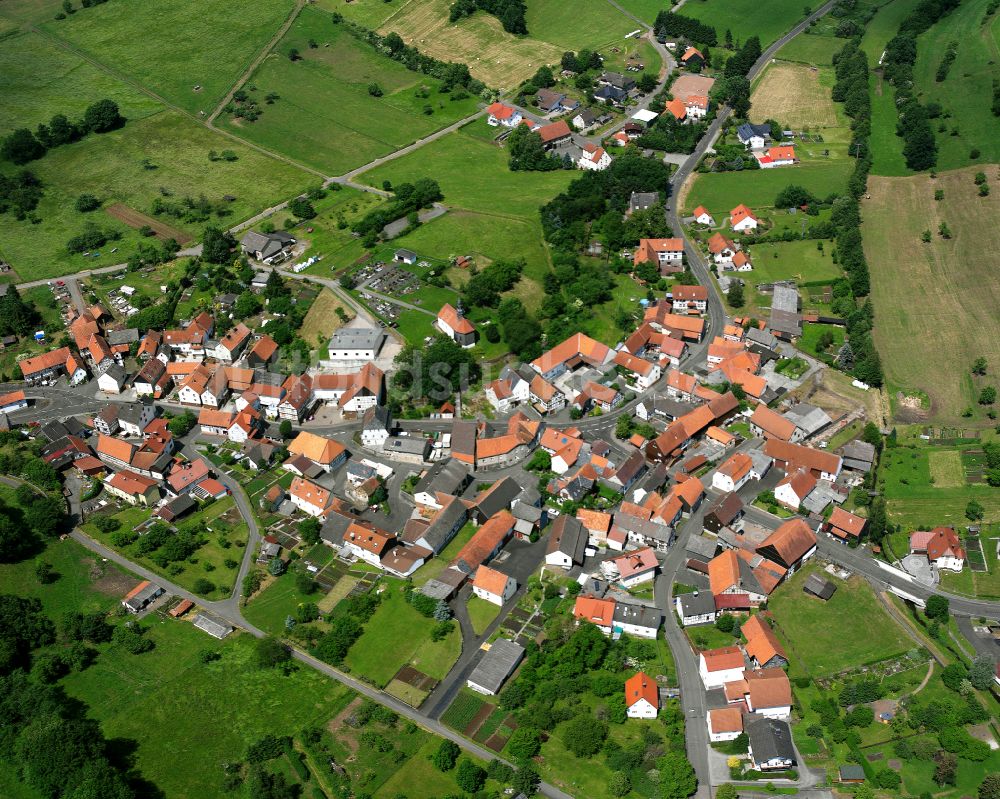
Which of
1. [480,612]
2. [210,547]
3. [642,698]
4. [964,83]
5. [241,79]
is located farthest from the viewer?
[241,79]

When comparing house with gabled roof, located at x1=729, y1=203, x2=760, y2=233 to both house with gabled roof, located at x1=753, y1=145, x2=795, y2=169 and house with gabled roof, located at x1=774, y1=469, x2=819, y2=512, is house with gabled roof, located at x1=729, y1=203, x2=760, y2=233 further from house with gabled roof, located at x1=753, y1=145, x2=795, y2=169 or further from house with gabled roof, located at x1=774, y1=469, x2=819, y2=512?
house with gabled roof, located at x1=774, y1=469, x2=819, y2=512

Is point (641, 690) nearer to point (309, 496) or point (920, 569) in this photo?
point (920, 569)

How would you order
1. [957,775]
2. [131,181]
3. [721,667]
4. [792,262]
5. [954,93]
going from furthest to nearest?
1. [954,93]
2. [131,181]
3. [792,262]
4. [721,667]
5. [957,775]

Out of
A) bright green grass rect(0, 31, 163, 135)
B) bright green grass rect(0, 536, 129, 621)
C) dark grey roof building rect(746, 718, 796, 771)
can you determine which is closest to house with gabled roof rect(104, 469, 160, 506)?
bright green grass rect(0, 536, 129, 621)

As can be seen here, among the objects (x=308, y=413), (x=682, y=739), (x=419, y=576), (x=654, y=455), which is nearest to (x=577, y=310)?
(x=654, y=455)

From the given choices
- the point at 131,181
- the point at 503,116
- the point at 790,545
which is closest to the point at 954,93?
the point at 503,116

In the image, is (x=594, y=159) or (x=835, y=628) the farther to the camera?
(x=594, y=159)

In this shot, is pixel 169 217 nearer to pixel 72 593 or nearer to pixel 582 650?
pixel 72 593

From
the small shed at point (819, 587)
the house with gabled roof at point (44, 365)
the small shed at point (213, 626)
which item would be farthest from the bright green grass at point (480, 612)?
the house with gabled roof at point (44, 365)
